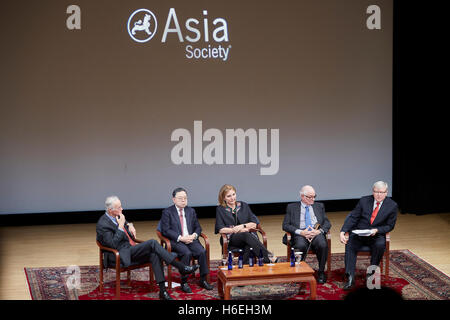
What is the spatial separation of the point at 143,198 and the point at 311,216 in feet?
11.5

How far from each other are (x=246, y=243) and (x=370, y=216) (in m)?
1.35

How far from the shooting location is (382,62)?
10094mm

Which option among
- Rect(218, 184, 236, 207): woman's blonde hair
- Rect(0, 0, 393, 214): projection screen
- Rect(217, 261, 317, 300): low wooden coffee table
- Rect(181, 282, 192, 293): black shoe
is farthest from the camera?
Rect(0, 0, 393, 214): projection screen

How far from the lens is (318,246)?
264 inches

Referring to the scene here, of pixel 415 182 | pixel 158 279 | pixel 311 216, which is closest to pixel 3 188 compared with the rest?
pixel 158 279

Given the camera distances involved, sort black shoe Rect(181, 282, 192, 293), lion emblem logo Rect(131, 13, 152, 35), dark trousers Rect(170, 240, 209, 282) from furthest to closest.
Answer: lion emblem logo Rect(131, 13, 152, 35), dark trousers Rect(170, 240, 209, 282), black shoe Rect(181, 282, 192, 293)

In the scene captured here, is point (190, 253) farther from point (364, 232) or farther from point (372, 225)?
point (372, 225)

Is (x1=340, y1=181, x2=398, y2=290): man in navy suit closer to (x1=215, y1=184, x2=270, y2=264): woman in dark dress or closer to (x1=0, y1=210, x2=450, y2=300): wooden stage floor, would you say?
(x1=215, y1=184, x2=270, y2=264): woman in dark dress

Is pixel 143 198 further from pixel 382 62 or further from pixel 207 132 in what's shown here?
pixel 382 62

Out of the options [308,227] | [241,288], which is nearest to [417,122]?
[308,227]

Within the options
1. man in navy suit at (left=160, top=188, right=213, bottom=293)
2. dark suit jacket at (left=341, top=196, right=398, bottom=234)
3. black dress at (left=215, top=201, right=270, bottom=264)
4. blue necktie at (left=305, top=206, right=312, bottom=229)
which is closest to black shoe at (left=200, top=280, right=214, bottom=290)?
man in navy suit at (left=160, top=188, right=213, bottom=293)

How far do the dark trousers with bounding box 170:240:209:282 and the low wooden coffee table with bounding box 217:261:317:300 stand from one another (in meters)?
0.53

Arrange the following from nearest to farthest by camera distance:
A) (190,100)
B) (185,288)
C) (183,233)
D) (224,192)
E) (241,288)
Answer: (185,288)
(241,288)
(183,233)
(224,192)
(190,100)

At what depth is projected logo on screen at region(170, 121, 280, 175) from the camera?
960 centimetres
